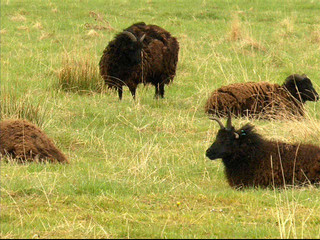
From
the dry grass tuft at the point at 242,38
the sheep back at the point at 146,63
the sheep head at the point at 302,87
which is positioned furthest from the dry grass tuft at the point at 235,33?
the sheep head at the point at 302,87

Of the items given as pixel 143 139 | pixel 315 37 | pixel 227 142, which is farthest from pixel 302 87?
pixel 315 37

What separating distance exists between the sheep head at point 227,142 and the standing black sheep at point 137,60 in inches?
217

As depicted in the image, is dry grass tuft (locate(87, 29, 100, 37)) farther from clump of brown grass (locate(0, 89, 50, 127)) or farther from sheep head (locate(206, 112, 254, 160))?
sheep head (locate(206, 112, 254, 160))

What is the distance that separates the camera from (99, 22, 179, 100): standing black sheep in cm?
1412

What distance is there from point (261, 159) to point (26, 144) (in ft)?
9.46

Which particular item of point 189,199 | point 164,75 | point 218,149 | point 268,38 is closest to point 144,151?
point 218,149

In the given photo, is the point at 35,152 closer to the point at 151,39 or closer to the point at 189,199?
the point at 189,199

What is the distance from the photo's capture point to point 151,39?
48.0ft

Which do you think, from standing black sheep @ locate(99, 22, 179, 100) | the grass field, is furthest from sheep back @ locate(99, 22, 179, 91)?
the grass field

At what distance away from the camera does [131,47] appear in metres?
14.1

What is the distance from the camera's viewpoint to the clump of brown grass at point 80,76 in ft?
46.8

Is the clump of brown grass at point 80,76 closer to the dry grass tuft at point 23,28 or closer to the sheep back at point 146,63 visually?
the sheep back at point 146,63

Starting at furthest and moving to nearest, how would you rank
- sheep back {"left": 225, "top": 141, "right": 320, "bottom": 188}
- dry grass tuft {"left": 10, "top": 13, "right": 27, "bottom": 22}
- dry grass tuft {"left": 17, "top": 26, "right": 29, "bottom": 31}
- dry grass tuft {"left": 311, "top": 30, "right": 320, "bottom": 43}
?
dry grass tuft {"left": 10, "top": 13, "right": 27, "bottom": 22} → dry grass tuft {"left": 17, "top": 26, "right": 29, "bottom": 31} → dry grass tuft {"left": 311, "top": 30, "right": 320, "bottom": 43} → sheep back {"left": 225, "top": 141, "right": 320, "bottom": 188}

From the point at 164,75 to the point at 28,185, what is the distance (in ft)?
25.5
